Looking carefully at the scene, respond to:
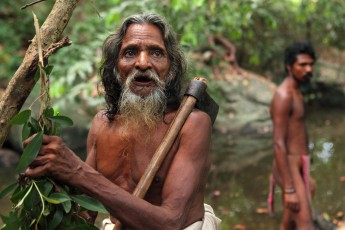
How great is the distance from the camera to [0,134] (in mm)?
2182

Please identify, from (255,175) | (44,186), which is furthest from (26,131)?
(255,175)

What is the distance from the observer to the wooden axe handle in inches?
94.3

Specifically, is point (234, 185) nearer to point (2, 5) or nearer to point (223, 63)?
point (223, 63)

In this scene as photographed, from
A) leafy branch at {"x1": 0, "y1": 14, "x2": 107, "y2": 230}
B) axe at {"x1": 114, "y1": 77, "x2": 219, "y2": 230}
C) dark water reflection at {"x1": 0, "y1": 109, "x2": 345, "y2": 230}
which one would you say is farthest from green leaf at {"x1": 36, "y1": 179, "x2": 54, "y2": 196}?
dark water reflection at {"x1": 0, "y1": 109, "x2": 345, "y2": 230}

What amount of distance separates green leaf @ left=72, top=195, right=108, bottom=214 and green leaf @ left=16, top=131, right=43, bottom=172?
0.73 ft

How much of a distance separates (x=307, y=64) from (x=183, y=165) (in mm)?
3312

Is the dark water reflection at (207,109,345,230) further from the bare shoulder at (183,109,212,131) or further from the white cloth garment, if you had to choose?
the bare shoulder at (183,109,212,131)

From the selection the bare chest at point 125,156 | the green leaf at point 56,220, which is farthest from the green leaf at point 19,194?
the bare chest at point 125,156

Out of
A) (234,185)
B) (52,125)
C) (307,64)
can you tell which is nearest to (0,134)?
(52,125)

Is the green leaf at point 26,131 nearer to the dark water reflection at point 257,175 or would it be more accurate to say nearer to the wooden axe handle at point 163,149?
the wooden axe handle at point 163,149

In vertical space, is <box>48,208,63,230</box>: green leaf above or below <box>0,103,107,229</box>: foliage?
below

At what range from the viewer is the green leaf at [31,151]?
196 centimetres

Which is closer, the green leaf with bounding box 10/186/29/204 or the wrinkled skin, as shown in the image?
the green leaf with bounding box 10/186/29/204

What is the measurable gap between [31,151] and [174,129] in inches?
27.7
